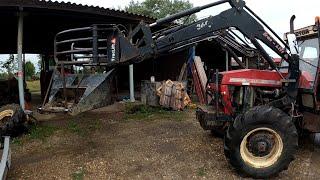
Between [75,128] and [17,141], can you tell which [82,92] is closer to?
[75,128]

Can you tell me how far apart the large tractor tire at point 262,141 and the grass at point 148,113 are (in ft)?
16.3

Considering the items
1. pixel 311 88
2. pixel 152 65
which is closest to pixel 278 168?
pixel 311 88

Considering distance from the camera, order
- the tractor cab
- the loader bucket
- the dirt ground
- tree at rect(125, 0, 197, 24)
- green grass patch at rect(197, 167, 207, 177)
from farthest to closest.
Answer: tree at rect(125, 0, 197, 24) < the loader bucket < the tractor cab < the dirt ground < green grass patch at rect(197, 167, 207, 177)

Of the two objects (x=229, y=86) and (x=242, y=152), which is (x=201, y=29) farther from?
(x=242, y=152)

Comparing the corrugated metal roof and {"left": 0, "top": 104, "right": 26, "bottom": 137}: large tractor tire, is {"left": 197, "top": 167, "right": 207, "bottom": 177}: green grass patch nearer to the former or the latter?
{"left": 0, "top": 104, "right": 26, "bottom": 137}: large tractor tire

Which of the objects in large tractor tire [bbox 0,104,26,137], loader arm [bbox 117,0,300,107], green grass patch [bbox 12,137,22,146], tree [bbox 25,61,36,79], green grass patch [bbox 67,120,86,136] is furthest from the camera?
tree [bbox 25,61,36,79]

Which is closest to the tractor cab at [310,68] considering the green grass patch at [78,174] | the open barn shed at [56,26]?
the green grass patch at [78,174]

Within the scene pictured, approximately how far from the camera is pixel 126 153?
6.99 metres

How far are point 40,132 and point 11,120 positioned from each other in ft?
2.68

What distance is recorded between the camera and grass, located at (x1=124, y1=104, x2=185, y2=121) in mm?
10984

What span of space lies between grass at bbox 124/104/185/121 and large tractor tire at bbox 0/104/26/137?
316cm

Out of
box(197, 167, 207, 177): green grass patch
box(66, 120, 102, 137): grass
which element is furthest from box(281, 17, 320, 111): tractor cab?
box(66, 120, 102, 137): grass

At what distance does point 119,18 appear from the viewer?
1271 centimetres

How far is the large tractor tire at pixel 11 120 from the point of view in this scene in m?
8.27
